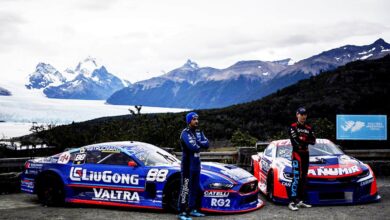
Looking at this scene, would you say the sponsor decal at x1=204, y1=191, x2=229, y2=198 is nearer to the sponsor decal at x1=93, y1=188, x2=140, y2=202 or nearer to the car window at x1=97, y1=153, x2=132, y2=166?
the sponsor decal at x1=93, y1=188, x2=140, y2=202

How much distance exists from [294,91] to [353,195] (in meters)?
114

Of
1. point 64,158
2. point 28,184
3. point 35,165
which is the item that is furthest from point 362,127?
point 28,184

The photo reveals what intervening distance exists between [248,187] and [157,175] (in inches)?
68.3

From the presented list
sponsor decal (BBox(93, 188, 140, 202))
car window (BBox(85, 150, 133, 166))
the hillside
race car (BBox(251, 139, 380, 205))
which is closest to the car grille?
race car (BBox(251, 139, 380, 205))

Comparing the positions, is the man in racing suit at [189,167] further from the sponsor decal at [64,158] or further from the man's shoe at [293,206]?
the sponsor decal at [64,158]

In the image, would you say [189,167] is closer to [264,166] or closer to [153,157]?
[153,157]

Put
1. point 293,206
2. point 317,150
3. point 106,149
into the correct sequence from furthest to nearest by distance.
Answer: point 317,150 → point 106,149 → point 293,206

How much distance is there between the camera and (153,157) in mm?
9086

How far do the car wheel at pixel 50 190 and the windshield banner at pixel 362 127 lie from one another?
10.1 m

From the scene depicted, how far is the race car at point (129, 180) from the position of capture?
27.4 ft

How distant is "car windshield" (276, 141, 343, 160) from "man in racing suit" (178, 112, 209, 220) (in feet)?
9.64

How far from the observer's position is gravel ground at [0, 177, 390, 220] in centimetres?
811

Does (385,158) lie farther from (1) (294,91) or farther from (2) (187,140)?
(1) (294,91)

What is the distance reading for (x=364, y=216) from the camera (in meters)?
7.95
